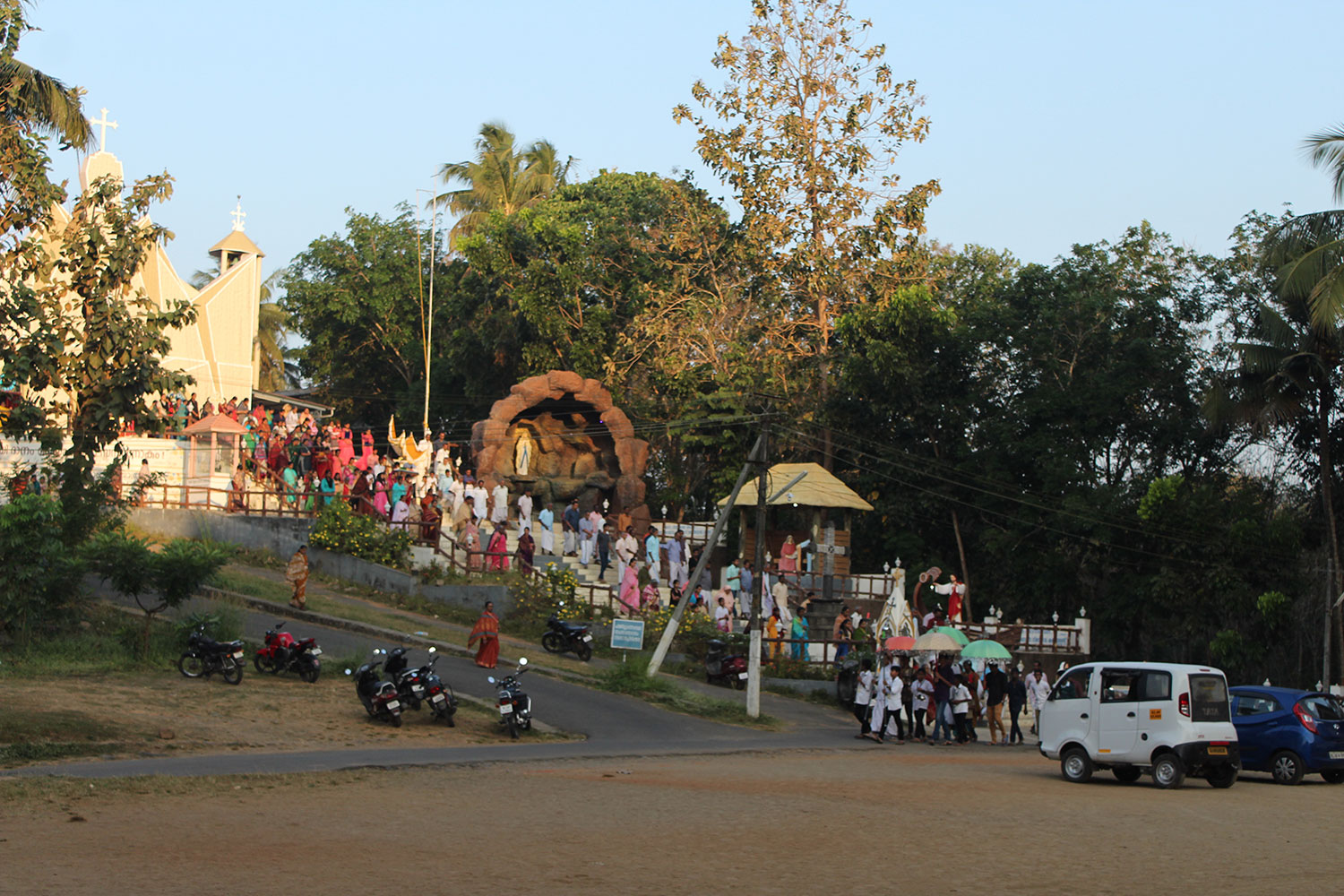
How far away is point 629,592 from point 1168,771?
15.3 m

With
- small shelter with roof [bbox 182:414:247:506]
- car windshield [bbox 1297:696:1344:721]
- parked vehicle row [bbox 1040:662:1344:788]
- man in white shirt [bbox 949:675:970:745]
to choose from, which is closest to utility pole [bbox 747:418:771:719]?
man in white shirt [bbox 949:675:970:745]

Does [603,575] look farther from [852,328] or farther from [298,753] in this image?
[298,753]

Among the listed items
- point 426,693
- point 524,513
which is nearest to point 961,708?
point 426,693

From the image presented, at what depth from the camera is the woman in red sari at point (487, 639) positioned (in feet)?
77.2

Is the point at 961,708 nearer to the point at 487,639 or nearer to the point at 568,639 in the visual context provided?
the point at 568,639

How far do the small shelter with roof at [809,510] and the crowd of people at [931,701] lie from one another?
10833mm

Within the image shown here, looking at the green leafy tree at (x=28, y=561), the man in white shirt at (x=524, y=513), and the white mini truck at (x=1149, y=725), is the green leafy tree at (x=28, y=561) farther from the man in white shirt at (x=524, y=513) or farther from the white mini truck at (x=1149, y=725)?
the white mini truck at (x=1149, y=725)

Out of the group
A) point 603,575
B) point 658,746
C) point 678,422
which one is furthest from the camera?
point 678,422

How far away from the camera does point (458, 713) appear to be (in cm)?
2027

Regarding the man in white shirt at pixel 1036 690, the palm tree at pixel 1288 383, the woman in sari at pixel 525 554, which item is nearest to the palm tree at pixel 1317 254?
the palm tree at pixel 1288 383

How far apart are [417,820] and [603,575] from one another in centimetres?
2203

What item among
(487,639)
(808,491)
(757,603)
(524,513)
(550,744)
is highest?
(808,491)

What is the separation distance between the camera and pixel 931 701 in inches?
904

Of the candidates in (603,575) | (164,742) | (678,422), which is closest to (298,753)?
(164,742)
